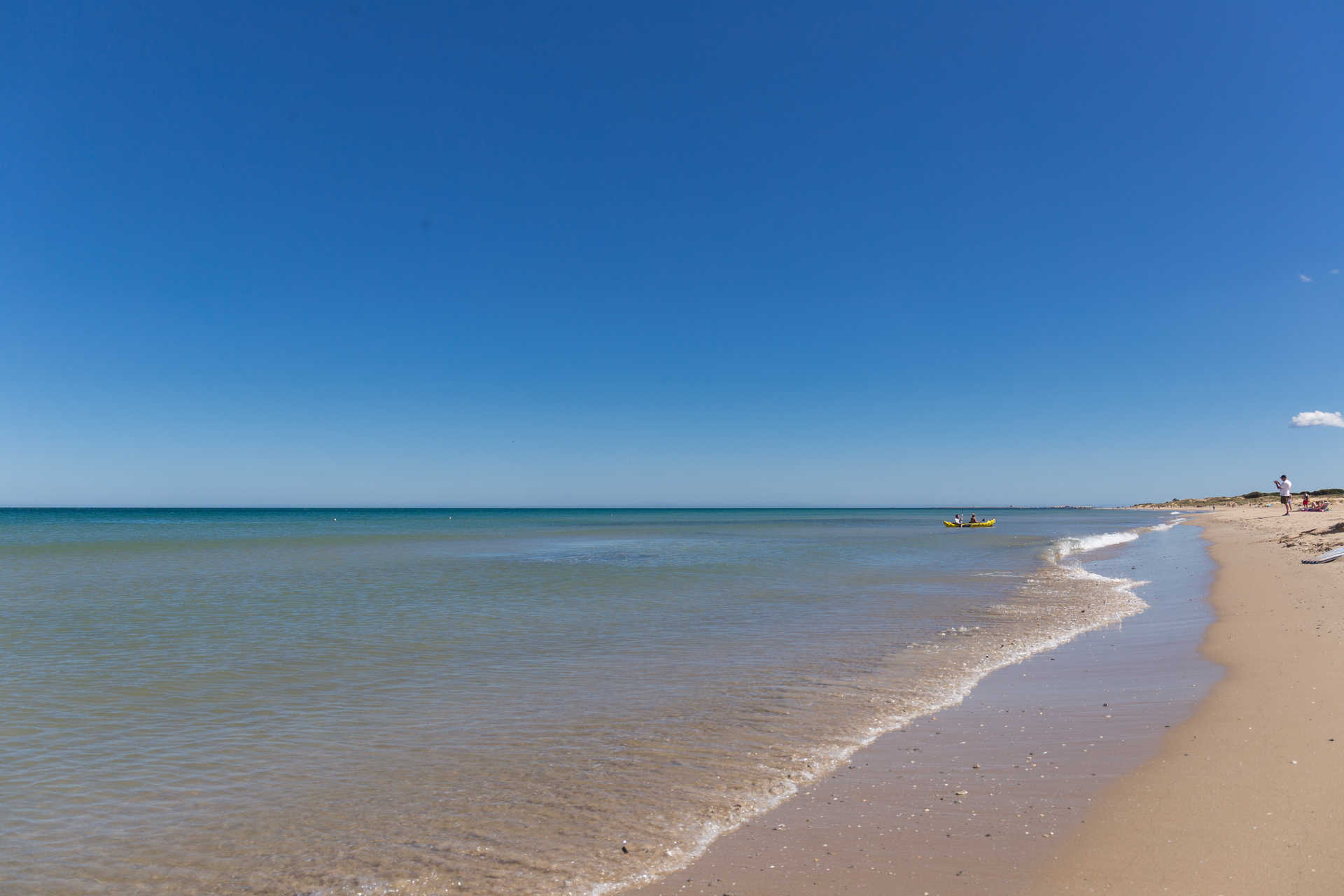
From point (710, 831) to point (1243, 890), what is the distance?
9.40ft

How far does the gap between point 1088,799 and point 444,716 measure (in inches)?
234

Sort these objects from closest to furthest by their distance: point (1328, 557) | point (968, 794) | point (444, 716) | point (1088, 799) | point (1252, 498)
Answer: point (1088, 799) → point (968, 794) → point (444, 716) → point (1328, 557) → point (1252, 498)

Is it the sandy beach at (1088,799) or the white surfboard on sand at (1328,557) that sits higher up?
the white surfboard on sand at (1328,557)

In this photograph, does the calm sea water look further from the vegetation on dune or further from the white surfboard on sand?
the vegetation on dune

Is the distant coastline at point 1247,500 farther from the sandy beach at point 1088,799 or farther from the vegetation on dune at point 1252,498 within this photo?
the sandy beach at point 1088,799

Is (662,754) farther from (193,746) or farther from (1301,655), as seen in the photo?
(1301,655)

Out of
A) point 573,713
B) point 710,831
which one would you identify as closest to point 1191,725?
point 710,831

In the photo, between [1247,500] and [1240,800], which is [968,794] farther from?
[1247,500]

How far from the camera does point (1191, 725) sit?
254 inches

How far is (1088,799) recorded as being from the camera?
500 centimetres

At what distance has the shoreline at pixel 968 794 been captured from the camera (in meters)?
4.12

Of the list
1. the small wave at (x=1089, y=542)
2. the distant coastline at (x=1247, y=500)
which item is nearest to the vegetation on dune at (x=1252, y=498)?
the distant coastline at (x=1247, y=500)

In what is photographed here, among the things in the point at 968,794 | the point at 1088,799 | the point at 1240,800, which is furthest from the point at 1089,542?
the point at 968,794

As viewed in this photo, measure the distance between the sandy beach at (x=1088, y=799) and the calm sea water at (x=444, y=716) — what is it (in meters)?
0.53
